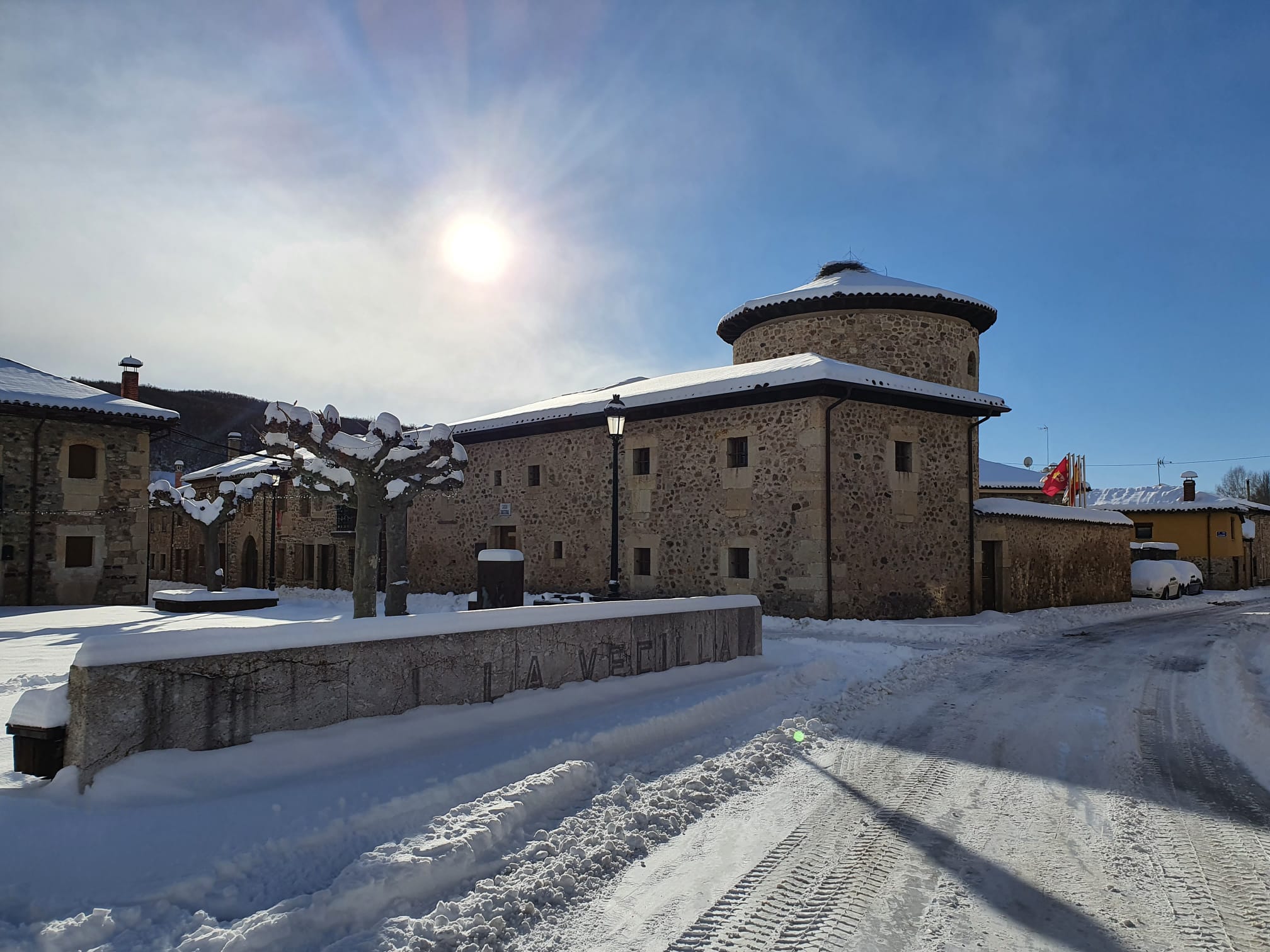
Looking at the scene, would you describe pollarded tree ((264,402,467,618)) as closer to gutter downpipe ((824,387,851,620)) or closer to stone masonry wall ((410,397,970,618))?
stone masonry wall ((410,397,970,618))

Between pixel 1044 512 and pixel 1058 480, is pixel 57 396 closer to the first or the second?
pixel 1044 512

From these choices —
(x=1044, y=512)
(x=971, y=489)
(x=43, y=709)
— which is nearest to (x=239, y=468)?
(x=971, y=489)

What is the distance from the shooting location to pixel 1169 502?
3597cm

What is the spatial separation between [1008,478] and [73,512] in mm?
31743

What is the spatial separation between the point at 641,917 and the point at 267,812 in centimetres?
206

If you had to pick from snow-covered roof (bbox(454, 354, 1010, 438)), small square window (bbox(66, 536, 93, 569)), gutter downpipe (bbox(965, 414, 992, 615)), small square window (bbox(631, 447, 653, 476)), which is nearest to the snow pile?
snow-covered roof (bbox(454, 354, 1010, 438))

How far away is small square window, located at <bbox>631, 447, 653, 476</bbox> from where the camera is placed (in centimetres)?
1825

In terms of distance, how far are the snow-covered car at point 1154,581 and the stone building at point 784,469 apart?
10667 mm

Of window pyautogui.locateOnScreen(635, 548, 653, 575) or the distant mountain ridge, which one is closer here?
window pyautogui.locateOnScreen(635, 548, 653, 575)

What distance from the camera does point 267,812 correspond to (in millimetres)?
4051

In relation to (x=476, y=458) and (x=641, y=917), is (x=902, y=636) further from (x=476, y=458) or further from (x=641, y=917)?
(x=476, y=458)

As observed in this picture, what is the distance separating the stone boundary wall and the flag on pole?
24.6m

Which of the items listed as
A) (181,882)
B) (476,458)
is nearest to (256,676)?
(181,882)

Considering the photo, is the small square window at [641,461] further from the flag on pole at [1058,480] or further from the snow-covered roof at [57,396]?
the flag on pole at [1058,480]
